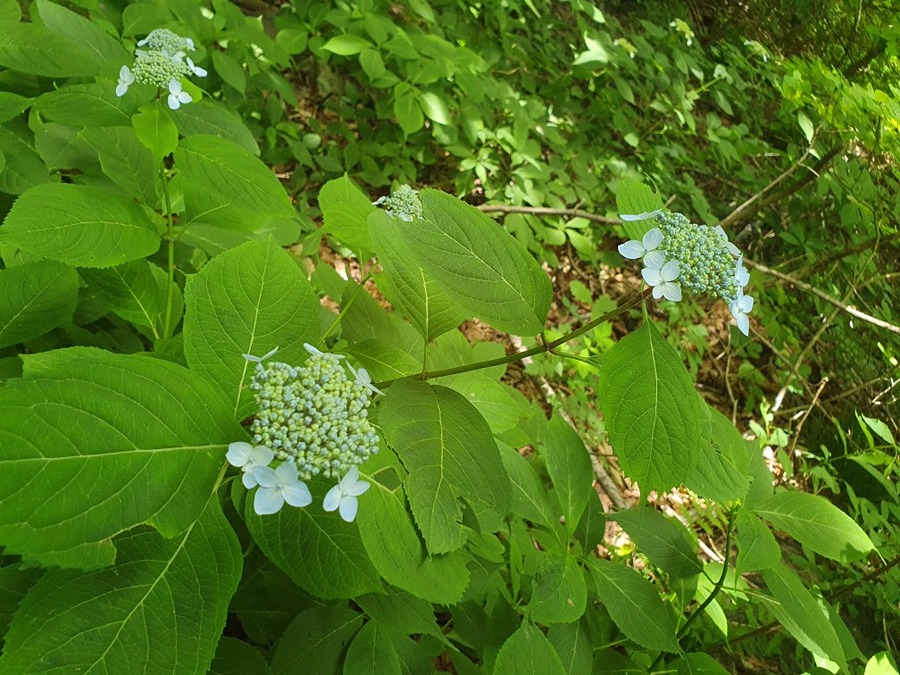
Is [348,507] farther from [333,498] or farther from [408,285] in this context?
[408,285]

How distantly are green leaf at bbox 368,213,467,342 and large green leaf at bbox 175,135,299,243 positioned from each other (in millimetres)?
505

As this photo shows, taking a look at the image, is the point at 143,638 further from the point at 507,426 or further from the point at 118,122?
the point at 118,122

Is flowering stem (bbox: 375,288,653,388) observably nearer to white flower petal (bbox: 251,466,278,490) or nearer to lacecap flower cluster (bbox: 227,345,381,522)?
lacecap flower cluster (bbox: 227,345,381,522)

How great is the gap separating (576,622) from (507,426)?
1.79 ft

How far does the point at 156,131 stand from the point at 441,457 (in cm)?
102

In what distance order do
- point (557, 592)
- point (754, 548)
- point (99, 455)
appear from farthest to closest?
point (754, 548)
point (557, 592)
point (99, 455)

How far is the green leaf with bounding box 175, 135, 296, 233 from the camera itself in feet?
4.77

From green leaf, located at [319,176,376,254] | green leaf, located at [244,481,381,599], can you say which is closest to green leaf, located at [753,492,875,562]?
green leaf, located at [244,481,381,599]

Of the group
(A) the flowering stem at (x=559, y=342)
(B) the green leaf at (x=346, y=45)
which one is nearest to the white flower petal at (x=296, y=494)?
(A) the flowering stem at (x=559, y=342)

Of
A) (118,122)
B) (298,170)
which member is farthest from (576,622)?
(298,170)

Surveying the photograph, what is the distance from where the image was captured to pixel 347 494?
879 millimetres

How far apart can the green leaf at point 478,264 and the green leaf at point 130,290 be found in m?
0.85

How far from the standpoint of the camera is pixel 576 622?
1.56 metres

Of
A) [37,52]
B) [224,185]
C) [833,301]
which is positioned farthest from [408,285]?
[833,301]
